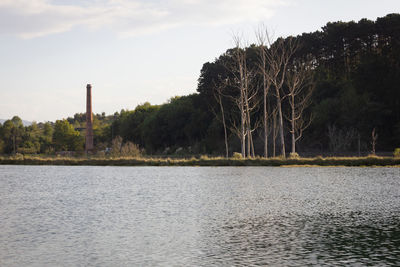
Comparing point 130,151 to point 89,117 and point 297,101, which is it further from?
point 89,117

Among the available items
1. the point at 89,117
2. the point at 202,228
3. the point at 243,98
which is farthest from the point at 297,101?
the point at 202,228

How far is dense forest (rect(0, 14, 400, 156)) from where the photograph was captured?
162 ft

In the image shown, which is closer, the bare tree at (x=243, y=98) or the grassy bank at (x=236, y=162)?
the grassy bank at (x=236, y=162)

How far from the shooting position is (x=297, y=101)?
5731 centimetres

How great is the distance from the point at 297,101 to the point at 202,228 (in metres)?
48.0

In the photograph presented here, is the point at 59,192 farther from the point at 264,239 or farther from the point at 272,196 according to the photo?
the point at 264,239

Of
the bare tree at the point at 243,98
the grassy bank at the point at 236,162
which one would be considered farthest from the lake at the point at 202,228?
the bare tree at the point at 243,98

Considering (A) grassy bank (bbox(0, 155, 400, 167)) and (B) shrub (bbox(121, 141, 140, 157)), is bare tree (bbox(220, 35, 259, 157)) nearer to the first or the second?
(A) grassy bank (bbox(0, 155, 400, 167))

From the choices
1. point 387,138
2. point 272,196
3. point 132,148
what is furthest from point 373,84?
point 272,196

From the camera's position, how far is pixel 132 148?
51.6 m

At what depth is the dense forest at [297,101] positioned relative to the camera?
1949 inches

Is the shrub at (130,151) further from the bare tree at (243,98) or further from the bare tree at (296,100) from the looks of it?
the bare tree at (296,100)

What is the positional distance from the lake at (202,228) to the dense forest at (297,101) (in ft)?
84.4

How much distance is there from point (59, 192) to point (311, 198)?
10.5 meters
